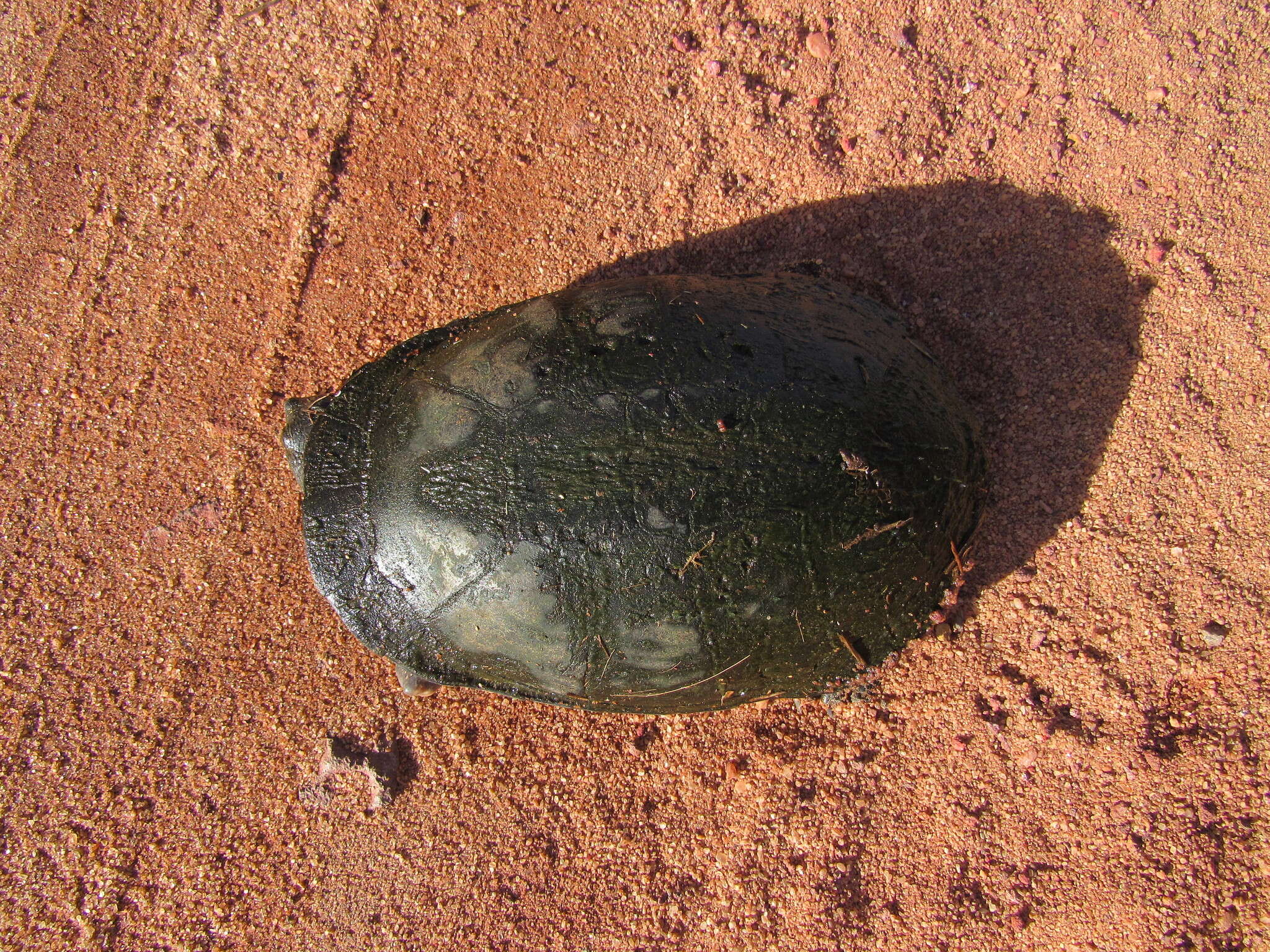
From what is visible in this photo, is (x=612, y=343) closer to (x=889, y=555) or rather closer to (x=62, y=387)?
(x=889, y=555)

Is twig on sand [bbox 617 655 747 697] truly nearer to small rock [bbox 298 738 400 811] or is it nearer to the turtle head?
small rock [bbox 298 738 400 811]

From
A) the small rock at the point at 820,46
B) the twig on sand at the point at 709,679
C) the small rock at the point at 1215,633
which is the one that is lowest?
the twig on sand at the point at 709,679

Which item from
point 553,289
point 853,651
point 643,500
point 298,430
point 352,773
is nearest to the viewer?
point 643,500

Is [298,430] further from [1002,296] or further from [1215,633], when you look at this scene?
[1215,633]

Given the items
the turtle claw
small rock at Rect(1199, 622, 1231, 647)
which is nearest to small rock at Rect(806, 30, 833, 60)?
small rock at Rect(1199, 622, 1231, 647)

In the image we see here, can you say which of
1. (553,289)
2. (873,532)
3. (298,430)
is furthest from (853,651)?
(298,430)

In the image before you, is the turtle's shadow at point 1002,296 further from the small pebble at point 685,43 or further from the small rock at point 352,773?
the small rock at point 352,773

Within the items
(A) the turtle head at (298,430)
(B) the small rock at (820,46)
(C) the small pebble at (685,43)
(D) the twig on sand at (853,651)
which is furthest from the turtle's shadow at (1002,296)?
(A) the turtle head at (298,430)
